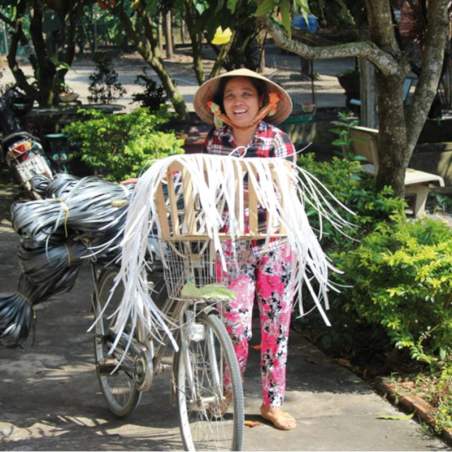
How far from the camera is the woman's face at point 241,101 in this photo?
409 cm

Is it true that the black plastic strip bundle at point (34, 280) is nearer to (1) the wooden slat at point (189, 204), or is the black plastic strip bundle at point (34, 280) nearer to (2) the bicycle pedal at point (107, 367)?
(2) the bicycle pedal at point (107, 367)

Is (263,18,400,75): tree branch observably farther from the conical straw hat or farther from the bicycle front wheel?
the bicycle front wheel

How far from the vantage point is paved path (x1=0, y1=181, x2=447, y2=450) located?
4.11 metres

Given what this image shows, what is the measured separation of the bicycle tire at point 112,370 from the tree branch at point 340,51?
5.40 feet

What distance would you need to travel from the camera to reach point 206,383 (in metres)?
3.88

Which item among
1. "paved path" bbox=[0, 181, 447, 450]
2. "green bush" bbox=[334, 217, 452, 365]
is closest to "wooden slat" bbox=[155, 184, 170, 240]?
"paved path" bbox=[0, 181, 447, 450]

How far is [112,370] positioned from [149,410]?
271mm

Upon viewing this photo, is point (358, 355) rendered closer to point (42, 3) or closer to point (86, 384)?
point (86, 384)

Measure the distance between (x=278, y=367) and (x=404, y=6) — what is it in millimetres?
6606

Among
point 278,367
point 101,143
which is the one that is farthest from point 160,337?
point 101,143

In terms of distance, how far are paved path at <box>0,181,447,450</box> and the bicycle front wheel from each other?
183 mm

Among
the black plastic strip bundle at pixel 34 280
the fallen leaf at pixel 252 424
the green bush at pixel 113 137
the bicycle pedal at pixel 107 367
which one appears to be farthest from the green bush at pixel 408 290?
the green bush at pixel 113 137

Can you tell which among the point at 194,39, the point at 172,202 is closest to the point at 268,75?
the point at 194,39

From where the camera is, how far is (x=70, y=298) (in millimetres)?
6352
